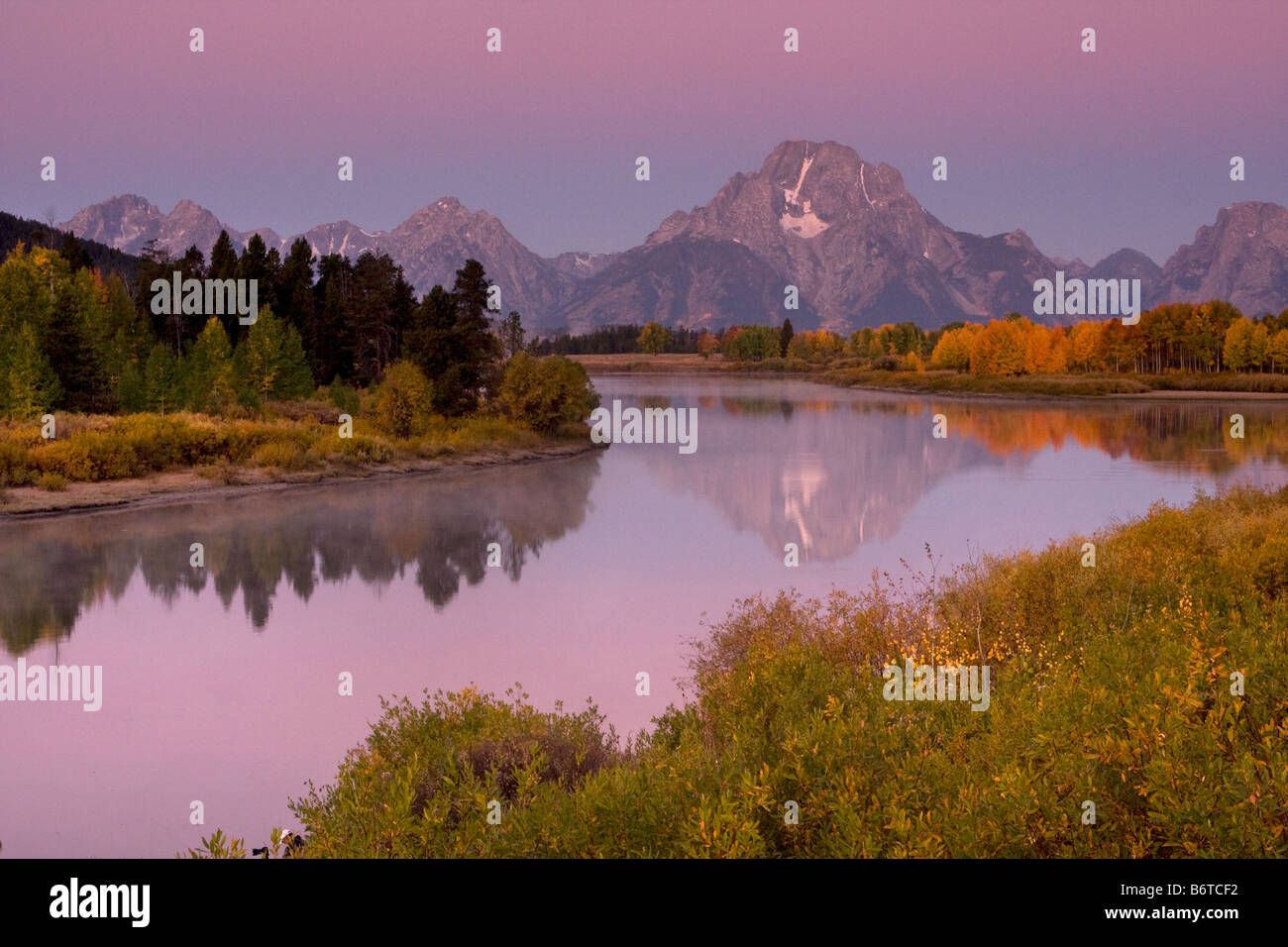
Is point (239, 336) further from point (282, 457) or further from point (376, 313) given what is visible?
point (282, 457)

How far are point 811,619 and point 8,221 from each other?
6558 inches

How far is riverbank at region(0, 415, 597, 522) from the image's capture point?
105ft

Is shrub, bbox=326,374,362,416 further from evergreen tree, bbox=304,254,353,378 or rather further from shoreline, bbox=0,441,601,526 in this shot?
shoreline, bbox=0,441,601,526

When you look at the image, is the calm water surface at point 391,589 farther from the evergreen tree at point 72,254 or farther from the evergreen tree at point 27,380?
the evergreen tree at point 72,254

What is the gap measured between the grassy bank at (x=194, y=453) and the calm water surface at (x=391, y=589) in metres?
2.09

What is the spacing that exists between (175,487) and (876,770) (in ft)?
105

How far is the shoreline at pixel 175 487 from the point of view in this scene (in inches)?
1201

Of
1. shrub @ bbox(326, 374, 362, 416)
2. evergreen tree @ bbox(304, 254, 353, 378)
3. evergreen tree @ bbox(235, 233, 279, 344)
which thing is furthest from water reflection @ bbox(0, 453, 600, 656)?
evergreen tree @ bbox(304, 254, 353, 378)

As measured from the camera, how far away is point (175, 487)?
34750mm

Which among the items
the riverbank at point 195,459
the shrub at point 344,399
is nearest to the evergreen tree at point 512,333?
the shrub at point 344,399

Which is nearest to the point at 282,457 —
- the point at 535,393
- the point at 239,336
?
the point at 535,393

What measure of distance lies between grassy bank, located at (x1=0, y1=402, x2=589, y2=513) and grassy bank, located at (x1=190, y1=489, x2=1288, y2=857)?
26.4m
